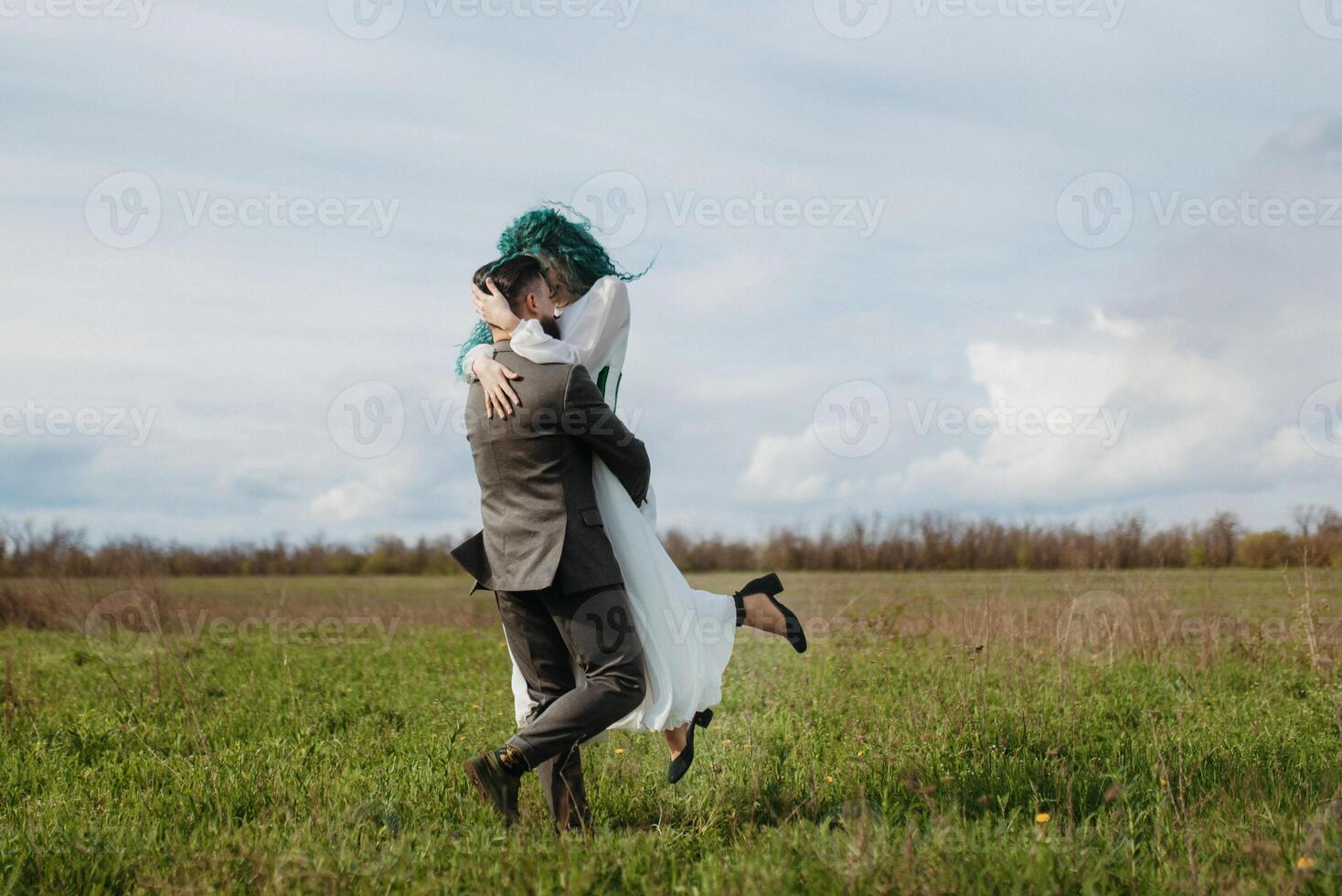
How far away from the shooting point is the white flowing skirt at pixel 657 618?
13.3 ft

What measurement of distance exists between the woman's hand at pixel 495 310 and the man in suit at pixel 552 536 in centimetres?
3

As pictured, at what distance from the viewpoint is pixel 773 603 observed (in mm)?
4309

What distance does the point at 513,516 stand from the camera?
398cm

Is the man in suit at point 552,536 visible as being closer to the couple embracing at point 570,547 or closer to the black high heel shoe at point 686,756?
the couple embracing at point 570,547

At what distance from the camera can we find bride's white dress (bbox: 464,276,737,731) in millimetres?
4004

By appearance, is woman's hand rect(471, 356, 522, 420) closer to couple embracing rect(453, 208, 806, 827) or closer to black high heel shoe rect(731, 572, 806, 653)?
couple embracing rect(453, 208, 806, 827)

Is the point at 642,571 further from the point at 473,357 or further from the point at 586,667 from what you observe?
the point at 473,357

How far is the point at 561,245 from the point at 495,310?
441 millimetres

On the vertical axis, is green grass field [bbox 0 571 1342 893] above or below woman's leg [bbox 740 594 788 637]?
below

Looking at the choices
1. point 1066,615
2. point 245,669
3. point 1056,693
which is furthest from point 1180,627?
point 245,669

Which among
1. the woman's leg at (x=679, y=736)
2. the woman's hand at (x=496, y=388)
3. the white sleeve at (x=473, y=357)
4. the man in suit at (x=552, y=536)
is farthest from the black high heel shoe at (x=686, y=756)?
the white sleeve at (x=473, y=357)

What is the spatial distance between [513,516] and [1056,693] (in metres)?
3.94

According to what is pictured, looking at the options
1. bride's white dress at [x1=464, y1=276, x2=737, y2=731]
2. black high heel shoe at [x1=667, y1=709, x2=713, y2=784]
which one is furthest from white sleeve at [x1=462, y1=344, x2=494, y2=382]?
black high heel shoe at [x1=667, y1=709, x2=713, y2=784]

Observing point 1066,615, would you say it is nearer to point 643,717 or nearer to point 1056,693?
point 1056,693
